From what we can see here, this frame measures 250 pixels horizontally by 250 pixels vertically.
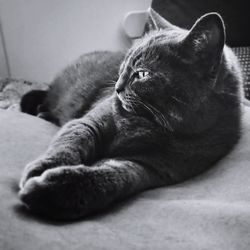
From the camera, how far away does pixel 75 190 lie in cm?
79

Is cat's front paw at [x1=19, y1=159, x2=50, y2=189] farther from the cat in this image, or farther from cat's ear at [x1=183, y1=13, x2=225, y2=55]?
cat's ear at [x1=183, y1=13, x2=225, y2=55]

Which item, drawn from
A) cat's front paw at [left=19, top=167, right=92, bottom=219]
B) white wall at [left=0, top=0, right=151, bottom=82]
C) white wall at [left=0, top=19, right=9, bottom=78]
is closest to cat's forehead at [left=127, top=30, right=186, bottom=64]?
cat's front paw at [left=19, top=167, right=92, bottom=219]

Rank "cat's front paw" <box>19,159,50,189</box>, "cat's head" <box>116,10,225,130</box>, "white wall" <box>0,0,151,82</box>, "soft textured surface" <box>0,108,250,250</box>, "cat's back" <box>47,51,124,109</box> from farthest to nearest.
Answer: "white wall" <box>0,0,151,82</box>
"cat's back" <box>47,51,124,109</box>
"cat's head" <box>116,10,225,130</box>
"cat's front paw" <box>19,159,50,189</box>
"soft textured surface" <box>0,108,250,250</box>

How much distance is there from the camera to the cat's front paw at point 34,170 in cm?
88

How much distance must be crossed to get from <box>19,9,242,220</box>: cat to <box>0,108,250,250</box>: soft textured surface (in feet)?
0.16

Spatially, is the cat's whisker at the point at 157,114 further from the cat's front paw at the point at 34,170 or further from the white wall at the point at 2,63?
the white wall at the point at 2,63

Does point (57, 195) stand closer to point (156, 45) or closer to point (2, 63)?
point (156, 45)

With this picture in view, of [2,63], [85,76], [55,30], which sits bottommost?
[2,63]

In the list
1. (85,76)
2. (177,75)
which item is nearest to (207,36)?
(177,75)

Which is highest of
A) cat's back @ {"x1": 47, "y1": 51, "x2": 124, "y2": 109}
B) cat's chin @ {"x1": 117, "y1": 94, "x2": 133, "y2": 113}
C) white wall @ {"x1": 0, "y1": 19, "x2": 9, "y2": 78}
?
cat's chin @ {"x1": 117, "y1": 94, "x2": 133, "y2": 113}

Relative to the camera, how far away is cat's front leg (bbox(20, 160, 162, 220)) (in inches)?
30.4

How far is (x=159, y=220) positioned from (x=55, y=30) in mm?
1634

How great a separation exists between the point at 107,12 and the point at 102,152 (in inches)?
51.8

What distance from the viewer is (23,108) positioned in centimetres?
158
